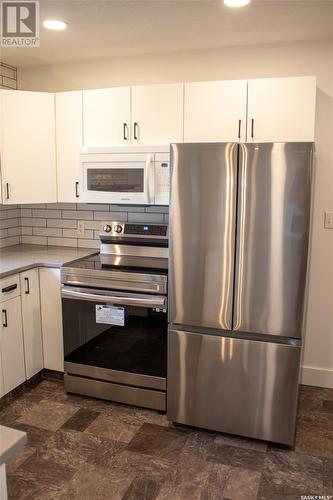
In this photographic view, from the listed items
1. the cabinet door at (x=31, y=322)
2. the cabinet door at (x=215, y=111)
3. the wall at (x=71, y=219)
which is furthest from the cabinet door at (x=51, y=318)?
the cabinet door at (x=215, y=111)

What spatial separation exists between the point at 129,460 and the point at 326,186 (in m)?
2.14

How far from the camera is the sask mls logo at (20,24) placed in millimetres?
2296

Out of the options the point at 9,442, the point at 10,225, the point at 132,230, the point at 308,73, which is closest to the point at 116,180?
the point at 132,230

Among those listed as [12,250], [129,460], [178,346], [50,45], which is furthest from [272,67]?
[129,460]

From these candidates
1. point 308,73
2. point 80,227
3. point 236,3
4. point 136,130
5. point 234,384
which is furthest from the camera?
point 80,227

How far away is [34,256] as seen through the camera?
122 inches

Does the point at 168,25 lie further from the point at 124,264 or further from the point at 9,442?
the point at 9,442

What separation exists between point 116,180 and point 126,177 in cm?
8

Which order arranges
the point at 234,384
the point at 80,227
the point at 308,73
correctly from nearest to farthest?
the point at 234,384
the point at 308,73
the point at 80,227

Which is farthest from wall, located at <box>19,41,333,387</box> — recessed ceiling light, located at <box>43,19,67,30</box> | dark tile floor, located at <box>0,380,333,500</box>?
recessed ceiling light, located at <box>43,19,67,30</box>

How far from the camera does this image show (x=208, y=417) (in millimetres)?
2432

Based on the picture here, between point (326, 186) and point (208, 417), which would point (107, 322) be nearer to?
point (208, 417)

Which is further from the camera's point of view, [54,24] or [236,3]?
[54,24]

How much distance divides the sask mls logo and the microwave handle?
1.06 meters
